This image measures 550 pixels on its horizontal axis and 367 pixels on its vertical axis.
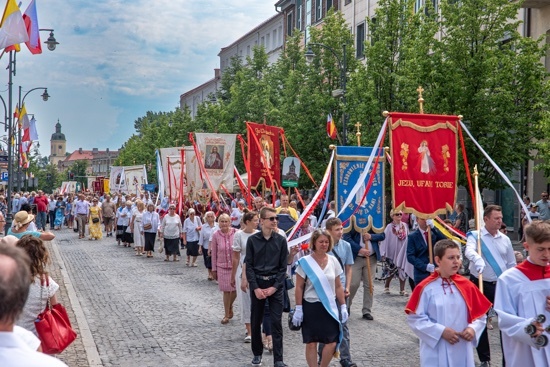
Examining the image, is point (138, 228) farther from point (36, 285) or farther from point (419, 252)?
point (36, 285)

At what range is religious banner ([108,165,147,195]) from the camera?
39.8m

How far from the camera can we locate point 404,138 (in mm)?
11688

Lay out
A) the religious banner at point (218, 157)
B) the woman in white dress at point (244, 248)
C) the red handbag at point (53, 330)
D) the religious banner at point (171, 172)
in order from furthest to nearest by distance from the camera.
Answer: the religious banner at point (171, 172) → the religious banner at point (218, 157) → the woman in white dress at point (244, 248) → the red handbag at point (53, 330)

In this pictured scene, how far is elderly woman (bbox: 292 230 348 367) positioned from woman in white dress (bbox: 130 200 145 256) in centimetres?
1832

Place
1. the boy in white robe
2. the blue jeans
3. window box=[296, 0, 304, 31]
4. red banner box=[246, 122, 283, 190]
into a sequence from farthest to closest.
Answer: window box=[296, 0, 304, 31]
the blue jeans
red banner box=[246, 122, 283, 190]
the boy in white robe

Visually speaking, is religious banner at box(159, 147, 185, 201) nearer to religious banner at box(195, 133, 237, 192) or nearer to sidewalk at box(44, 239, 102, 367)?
religious banner at box(195, 133, 237, 192)

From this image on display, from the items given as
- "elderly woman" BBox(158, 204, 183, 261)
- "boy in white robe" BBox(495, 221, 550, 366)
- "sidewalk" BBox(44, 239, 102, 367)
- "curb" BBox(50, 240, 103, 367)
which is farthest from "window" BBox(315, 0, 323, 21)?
"boy in white robe" BBox(495, 221, 550, 366)

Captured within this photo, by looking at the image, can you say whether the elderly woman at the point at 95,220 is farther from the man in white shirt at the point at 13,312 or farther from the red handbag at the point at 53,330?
the man in white shirt at the point at 13,312

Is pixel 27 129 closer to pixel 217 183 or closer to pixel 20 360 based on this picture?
pixel 217 183

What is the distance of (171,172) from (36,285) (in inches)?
945

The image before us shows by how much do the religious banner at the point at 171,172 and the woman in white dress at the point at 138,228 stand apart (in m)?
2.16

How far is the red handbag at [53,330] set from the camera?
6.16 m

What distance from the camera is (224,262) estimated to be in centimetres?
1280

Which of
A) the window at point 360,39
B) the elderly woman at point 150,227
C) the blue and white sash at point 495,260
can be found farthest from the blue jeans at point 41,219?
the blue and white sash at point 495,260
